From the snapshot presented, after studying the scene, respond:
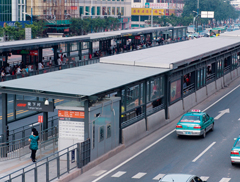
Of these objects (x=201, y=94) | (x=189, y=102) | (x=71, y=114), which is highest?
(x=71, y=114)

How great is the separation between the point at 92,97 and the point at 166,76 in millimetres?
10694

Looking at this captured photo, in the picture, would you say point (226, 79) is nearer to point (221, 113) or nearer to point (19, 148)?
point (221, 113)

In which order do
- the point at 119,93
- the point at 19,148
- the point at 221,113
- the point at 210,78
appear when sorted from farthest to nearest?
1. the point at 210,78
2. the point at 221,113
3. the point at 119,93
4. the point at 19,148

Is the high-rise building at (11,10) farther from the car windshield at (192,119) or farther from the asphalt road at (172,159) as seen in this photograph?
the car windshield at (192,119)

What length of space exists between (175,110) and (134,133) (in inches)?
282

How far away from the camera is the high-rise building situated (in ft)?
317

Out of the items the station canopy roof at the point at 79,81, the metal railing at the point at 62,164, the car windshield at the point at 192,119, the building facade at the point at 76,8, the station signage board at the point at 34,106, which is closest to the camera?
the metal railing at the point at 62,164

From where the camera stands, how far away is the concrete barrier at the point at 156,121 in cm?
2752

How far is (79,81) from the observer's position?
23250mm

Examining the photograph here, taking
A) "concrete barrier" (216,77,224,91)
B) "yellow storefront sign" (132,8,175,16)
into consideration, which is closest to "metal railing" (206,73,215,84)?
"concrete barrier" (216,77,224,91)

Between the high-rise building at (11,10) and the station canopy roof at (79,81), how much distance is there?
72.5 meters

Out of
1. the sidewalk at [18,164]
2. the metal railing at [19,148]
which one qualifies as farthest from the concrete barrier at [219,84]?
the sidewalk at [18,164]

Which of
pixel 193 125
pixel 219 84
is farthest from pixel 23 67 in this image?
pixel 193 125

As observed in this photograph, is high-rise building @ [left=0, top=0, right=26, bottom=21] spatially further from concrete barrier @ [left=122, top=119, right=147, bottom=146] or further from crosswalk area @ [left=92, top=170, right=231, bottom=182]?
crosswalk area @ [left=92, top=170, right=231, bottom=182]
